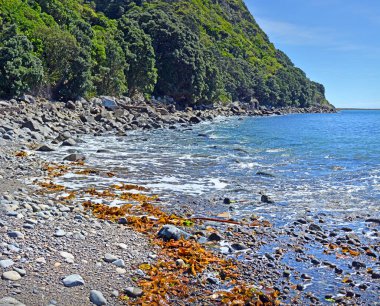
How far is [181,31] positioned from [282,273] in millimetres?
77635

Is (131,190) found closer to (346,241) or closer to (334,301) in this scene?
(346,241)

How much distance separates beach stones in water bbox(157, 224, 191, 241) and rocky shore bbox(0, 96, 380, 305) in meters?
0.03

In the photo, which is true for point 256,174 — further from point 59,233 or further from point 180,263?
point 59,233

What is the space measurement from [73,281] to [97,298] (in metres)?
0.61

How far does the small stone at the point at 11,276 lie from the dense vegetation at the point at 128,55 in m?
34.8

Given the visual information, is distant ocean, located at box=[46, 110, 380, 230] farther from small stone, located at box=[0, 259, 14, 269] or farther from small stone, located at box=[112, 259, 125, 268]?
small stone, located at box=[0, 259, 14, 269]

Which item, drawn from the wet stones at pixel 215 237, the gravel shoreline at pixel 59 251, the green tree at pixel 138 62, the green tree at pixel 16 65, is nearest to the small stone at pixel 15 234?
the gravel shoreline at pixel 59 251

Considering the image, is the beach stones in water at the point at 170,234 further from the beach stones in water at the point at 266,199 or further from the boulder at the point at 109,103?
the boulder at the point at 109,103

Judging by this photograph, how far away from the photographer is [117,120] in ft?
151

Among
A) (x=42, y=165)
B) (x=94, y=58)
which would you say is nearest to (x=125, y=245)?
(x=42, y=165)

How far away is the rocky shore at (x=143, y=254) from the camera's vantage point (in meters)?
6.95

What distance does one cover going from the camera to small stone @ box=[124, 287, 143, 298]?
23.0ft

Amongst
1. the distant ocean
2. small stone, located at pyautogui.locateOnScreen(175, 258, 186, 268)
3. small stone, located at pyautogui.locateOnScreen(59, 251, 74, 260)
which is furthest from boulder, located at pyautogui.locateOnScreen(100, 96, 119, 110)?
small stone, located at pyautogui.locateOnScreen(59, 251, 74, 260)

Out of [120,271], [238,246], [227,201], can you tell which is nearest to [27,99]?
[227,201]
